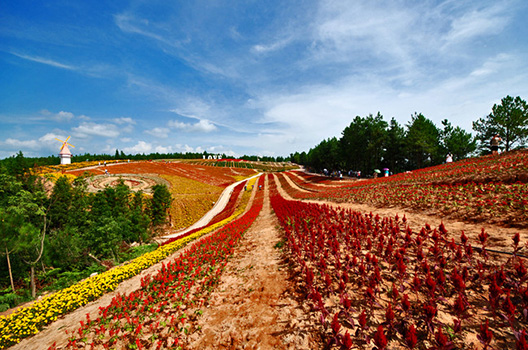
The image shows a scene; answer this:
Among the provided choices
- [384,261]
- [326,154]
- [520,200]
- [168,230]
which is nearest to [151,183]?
[168,230]

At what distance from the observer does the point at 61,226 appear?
2714 centimetres

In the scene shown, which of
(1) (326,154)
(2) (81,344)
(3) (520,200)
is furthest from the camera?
(1) (326,154)

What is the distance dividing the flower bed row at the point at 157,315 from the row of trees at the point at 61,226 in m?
12.4

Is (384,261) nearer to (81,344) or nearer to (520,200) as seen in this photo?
(520,200)

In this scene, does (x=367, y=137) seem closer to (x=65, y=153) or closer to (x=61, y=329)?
(x=61, y=329)

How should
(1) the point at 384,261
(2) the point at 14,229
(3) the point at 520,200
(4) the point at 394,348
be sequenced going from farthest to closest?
(2) the point at 14,229
(3) the point at 520,200
(1) the point at 384,261
(4) the point at 394,348

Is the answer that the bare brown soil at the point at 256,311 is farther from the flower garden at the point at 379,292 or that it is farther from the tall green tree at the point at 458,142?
the tall green tree at the point at 458,142

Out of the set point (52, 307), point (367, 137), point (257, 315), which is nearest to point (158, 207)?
point (52, 307)

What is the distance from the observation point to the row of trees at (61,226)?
15.4 meters

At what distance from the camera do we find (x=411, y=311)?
393cm

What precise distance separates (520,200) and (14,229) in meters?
30.5

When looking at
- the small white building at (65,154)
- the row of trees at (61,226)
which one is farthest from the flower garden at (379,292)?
the small white building at (65,154)

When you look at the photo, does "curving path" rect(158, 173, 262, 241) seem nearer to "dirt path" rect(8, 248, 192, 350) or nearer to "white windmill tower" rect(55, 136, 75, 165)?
"dirt path" rect(8, 248, 192, 350)

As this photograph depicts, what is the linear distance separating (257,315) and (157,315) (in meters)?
3.43
